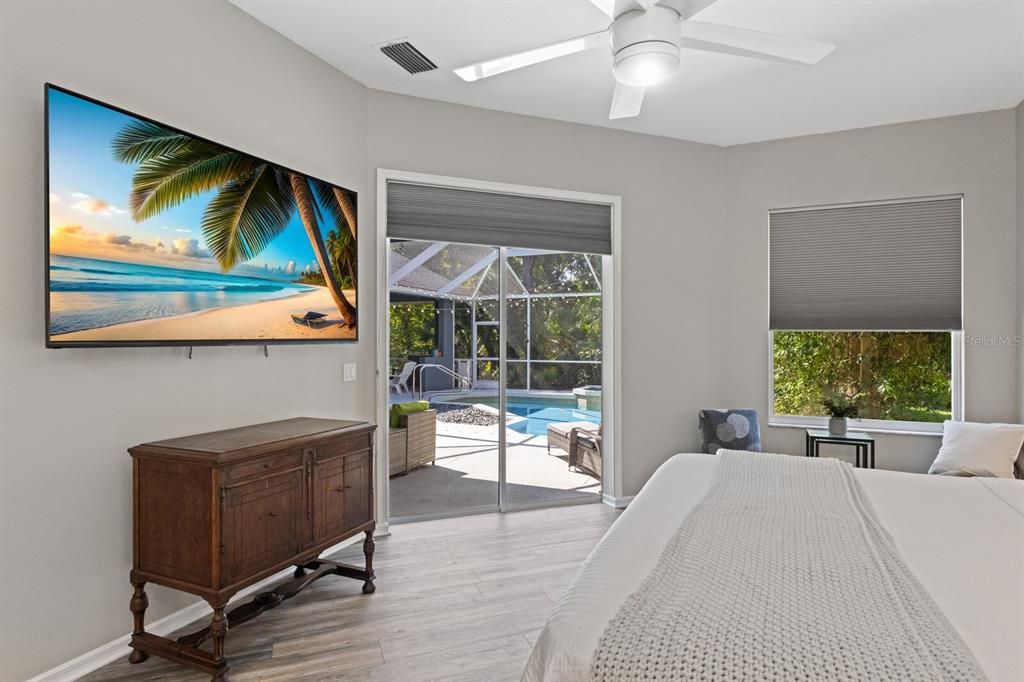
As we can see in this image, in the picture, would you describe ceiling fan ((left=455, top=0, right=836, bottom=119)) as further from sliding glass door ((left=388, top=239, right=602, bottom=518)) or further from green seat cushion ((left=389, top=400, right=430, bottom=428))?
green seat cushion ((left=389, top=400, right=430, bottom=428))

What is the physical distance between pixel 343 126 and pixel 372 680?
2.98 metres

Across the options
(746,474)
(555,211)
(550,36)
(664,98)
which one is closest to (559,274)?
(555,211)

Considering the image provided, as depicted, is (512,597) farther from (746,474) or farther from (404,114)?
(404,114)

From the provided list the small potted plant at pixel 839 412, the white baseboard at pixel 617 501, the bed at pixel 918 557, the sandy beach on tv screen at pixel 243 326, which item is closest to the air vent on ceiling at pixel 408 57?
the sandy beach on tv screen at pixel 243 326

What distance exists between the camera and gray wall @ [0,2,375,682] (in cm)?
200

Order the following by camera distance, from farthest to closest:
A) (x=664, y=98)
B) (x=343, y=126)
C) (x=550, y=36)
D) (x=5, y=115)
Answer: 1. (x=664, y=98)
2. (x=343, y=126)
3. (x=550, y=36)
4. (x=5, y=115)

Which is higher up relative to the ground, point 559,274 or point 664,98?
point 664,98

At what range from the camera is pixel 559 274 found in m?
4.40

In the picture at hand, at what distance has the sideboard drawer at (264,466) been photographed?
7.35 ft

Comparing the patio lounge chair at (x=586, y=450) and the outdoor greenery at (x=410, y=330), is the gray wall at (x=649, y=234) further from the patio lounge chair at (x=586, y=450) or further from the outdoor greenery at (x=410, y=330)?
the outdoor greenery at (x=410, y=330)

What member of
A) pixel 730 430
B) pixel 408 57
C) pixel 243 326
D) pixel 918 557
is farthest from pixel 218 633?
pixel 730 430

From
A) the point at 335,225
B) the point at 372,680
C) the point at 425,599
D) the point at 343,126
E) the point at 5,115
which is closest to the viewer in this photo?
the point at 5,115

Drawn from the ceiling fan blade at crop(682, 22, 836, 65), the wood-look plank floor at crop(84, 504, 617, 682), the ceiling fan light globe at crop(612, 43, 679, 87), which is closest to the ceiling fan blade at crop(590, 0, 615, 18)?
the ceiling fan light globe at crop(612, 43, 679, 87)

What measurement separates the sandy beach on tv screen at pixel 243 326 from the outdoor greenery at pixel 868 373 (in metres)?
3.40
